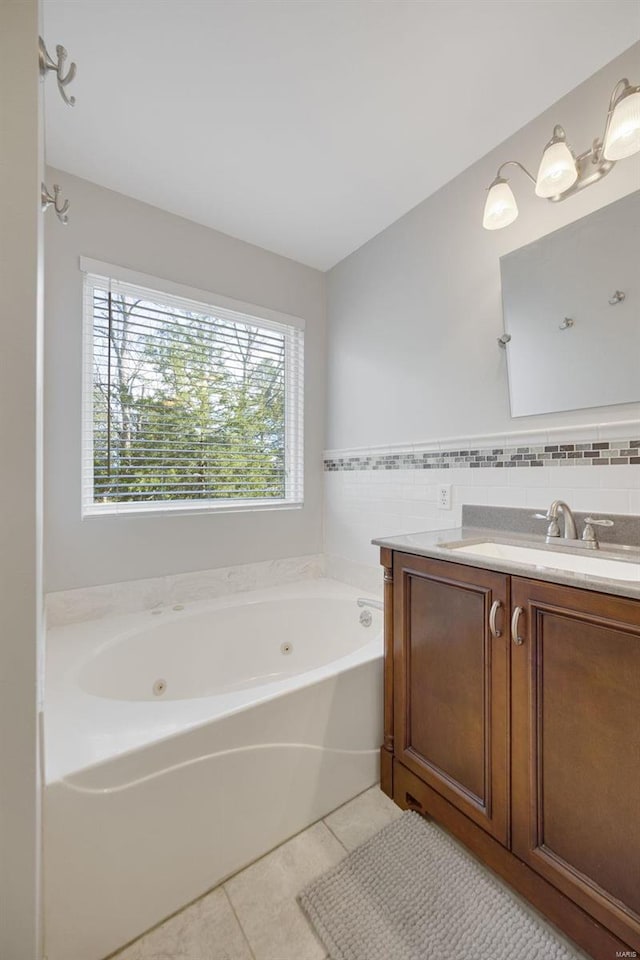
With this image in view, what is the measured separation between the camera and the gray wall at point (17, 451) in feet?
2.16

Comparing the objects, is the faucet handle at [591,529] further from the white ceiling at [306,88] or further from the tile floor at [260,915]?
the white ceiling at [306,88]

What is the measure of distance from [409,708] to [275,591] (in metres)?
1.08

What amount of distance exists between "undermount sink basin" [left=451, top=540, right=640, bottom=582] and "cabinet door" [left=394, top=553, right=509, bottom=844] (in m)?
0.13

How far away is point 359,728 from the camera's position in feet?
4.72

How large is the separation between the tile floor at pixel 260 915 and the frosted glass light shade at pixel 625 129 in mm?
2229

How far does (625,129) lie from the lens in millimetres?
1104

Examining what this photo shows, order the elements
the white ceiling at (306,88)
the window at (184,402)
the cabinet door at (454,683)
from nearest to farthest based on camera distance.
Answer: the cabinet door at (454,683) < the white ceiling at (306,88) < the window at (184,402)

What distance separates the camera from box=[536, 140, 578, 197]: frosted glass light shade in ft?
4.12

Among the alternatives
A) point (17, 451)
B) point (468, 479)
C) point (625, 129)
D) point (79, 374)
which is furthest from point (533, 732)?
point (79, 374)

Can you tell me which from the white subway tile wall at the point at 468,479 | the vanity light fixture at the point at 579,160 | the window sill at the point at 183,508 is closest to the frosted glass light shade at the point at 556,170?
the vanity light fixture at the point at 579,160

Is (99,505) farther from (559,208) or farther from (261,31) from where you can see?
(559,208)

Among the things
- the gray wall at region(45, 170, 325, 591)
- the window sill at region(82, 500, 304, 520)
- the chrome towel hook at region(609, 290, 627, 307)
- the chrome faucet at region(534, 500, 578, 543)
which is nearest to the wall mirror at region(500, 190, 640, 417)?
the chrome towel hook at region(609, 290, 627, 307)

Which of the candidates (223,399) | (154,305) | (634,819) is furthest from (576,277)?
(154,305)

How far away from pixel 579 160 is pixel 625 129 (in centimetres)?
22
